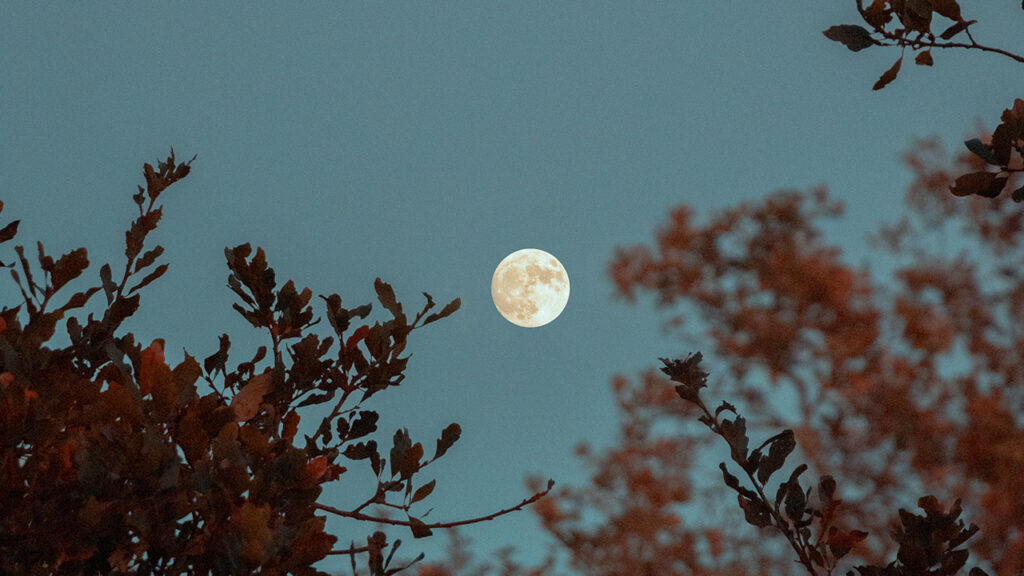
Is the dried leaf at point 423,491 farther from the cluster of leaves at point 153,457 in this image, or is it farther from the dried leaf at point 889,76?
the dried leaf at point 889,76

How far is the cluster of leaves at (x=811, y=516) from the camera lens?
1326mm

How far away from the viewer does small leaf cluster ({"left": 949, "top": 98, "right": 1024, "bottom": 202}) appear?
132cm

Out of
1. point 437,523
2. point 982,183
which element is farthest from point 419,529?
point 982,183

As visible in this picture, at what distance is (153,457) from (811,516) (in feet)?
3.42

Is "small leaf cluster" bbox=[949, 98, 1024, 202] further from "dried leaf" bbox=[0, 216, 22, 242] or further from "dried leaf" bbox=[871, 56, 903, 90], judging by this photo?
"dried leaf" bbox=[0, 216, 22, 242]

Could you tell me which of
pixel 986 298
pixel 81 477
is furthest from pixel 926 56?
pixel 986 298

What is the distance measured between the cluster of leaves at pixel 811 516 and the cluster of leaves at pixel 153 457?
0.36m

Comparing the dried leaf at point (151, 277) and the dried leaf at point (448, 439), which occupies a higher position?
the dried leaf at point (151, 277)

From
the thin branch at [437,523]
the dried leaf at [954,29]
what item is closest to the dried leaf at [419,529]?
the thin branch at [437,523]

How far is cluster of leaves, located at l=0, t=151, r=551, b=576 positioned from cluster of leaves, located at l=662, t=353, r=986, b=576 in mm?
360

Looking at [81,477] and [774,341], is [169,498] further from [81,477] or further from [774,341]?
[774,341]

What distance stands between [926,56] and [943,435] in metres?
8.82

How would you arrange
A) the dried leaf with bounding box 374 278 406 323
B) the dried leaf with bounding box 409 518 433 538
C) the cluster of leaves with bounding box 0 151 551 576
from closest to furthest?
the cluster of leaves with bounding box 0 151 551 576
the dried leaf with bounding box 409 518 433 538
the dried leaf with bounding box 374 278 406 323

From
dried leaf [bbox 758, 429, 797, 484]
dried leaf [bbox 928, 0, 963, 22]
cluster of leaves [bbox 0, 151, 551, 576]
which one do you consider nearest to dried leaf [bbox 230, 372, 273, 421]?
cluster of leaves [bbox 0, 151, 551, 576]
